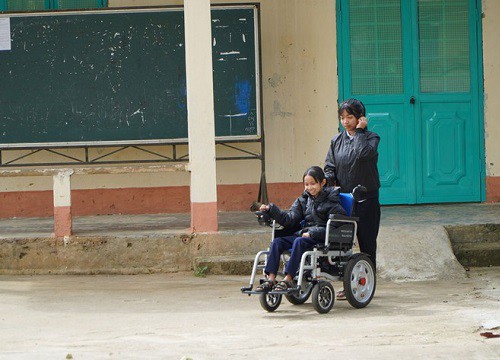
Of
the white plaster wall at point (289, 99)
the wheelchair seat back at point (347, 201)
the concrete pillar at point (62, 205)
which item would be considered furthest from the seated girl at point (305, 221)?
the white plaster wall at point (289, 99)

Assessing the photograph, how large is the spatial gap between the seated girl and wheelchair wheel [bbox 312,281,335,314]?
0.22m

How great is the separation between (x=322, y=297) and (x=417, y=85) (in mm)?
4865

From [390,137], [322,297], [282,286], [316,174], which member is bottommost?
[322,297]

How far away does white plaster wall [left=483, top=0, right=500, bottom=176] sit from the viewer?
1285cm

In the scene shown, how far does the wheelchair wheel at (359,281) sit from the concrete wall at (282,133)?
401cm

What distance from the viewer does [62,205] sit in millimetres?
11125

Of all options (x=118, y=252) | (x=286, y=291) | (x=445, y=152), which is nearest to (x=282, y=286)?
(x=286, y=291)

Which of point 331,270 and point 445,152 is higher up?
point 445,152

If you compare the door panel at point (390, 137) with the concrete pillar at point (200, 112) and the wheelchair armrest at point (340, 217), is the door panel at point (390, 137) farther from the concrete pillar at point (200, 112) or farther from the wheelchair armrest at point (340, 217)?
the wheelchair armrest at point (340, 217)

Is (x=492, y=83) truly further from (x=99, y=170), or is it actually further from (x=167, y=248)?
(x=99, y=170)

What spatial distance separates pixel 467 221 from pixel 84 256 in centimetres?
394

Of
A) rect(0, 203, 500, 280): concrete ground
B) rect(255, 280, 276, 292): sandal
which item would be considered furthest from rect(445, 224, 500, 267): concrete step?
rect(255, 280, 276, 292): sandal

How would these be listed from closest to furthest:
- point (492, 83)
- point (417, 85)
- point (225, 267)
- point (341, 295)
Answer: point (341, 295) → point (225, 267) → point (417, 85) → point (492, 83)

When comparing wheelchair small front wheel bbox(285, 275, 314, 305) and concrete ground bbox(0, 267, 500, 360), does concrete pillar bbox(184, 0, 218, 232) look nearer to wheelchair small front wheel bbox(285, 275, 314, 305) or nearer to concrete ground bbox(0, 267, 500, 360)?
concrete ground bbox(0, 267, 500, 360)
